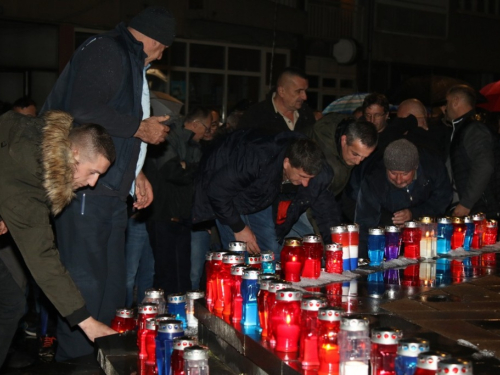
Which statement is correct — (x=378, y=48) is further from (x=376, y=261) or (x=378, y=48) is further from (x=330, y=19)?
(x=376, y=261)

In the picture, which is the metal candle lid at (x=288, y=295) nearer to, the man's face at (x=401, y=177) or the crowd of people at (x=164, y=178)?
the crowd of people at (x=164, y=178)

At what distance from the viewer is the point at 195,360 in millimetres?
3043

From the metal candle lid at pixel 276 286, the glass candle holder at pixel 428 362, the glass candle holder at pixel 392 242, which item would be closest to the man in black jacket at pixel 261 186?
the glass candle holder at pixel 392 242

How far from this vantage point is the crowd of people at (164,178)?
4098mm

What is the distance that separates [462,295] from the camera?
4648 mm

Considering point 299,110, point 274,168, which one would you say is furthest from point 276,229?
point 299,110

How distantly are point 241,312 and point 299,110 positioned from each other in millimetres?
4331

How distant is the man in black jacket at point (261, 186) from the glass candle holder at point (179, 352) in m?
2.49

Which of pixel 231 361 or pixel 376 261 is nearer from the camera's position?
pixel 231 361

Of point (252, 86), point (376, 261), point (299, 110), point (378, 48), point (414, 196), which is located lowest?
point (376, 261)

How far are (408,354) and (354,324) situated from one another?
239 mm

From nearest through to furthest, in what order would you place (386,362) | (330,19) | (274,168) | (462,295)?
(386,362) → (462,295) → (274,168) → (330,19)

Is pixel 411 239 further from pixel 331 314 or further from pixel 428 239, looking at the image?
pixel 331 314

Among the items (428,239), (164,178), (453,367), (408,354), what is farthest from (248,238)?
(453,367)
